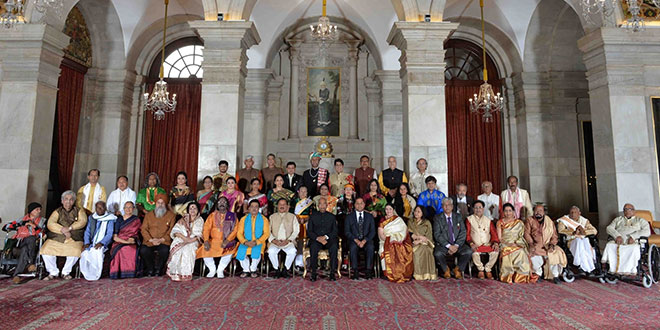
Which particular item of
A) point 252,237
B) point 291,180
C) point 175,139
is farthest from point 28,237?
point 175,139

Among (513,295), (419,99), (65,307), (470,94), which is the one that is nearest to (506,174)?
(470,94)

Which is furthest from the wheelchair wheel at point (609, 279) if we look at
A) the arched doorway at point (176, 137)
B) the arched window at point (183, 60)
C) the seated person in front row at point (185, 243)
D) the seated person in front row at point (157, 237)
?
the arched window at point (183, 60)

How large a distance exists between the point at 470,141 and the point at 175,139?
796 centimetres

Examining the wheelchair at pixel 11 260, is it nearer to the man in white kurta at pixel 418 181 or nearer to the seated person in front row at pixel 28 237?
the seated person in front row at pixel 28 237

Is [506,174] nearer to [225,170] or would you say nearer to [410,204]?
[410,204]

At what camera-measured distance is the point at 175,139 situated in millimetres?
10078

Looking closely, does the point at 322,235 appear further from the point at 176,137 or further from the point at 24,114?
the point at 176,137

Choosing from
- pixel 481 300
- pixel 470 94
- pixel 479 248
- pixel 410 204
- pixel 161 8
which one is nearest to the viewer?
pixel 481 300

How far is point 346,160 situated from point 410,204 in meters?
4.76

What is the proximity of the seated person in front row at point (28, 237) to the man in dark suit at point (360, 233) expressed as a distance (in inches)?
167

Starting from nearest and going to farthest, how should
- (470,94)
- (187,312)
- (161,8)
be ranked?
(187,312), (161,8), (470,94)

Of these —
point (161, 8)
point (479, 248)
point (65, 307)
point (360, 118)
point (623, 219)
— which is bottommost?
point (65, 307)

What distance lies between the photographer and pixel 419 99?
6320 millimetres

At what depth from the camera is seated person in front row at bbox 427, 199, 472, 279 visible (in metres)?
5.17
